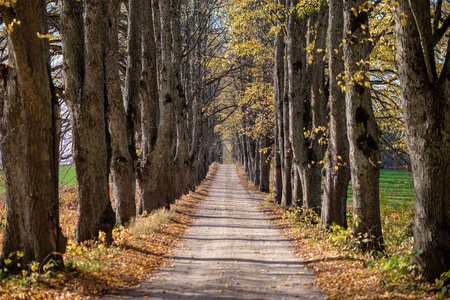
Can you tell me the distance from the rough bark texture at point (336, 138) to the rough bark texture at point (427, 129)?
12.7 feet

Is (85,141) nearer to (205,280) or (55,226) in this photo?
(55,226)

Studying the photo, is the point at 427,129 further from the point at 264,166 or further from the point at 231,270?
the point at 264,166

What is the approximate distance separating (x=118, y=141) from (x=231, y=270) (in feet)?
19.0

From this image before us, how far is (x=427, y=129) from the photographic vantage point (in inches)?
252

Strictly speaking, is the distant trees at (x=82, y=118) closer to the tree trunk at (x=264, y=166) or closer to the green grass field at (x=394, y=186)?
the green grass field at (x=394, y=186)

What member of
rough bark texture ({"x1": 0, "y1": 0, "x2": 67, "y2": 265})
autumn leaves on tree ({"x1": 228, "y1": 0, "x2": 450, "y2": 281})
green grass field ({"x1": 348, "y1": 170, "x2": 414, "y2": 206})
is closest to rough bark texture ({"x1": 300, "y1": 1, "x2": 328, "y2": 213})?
autumn leaves on tree ({"x1": 228, "y1": 0, "x2": 450, "y2": 281})

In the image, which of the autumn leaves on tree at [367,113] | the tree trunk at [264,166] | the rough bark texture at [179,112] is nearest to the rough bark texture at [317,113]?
the autumn leaves on tree at [367,113]

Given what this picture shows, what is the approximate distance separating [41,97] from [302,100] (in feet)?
34.4

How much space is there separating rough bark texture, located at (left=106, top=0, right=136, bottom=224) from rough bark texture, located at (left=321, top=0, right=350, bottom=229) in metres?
5.55

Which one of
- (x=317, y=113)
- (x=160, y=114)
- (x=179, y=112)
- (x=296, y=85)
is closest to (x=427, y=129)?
(x=317, y=113)

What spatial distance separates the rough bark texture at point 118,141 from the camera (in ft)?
40.0

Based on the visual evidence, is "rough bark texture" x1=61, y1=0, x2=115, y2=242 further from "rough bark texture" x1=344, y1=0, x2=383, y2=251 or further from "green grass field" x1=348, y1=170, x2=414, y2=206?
"green grass field" x1=348, y1=170, x2=414, y2=206

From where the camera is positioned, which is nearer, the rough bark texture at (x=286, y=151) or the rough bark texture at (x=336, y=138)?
the rough bark texture at (x=336, y=138)

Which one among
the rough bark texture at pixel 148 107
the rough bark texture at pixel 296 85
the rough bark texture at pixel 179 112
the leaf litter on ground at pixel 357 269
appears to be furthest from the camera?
the rough bark texture at pixel 179 112
